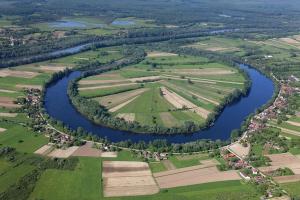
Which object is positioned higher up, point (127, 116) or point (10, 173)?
point (127, 116)

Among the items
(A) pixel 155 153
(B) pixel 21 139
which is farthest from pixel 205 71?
(B) pixel 21 139

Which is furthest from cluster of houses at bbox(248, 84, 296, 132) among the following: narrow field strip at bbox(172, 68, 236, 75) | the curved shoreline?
narrow field strip at bbox(172, 68, 236, 75)

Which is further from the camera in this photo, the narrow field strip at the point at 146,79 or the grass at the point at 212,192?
the narrow field strip at the point at 146,79

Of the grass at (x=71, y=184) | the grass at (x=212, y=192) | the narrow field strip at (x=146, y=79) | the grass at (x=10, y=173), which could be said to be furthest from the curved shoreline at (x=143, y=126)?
the grass at (x=10, y=173)

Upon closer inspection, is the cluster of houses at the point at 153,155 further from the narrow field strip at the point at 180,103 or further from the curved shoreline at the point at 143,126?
the narrow field strip at the point at 180,103

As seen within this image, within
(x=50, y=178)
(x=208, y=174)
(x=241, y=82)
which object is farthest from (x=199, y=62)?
(x=50, y=178)

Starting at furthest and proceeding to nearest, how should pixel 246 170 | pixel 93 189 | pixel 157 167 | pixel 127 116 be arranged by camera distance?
pixel 127 116 → pixel 157 167 → pixel 246 170 → pixel 93 189

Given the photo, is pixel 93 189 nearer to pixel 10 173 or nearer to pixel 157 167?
pixel 157 167
